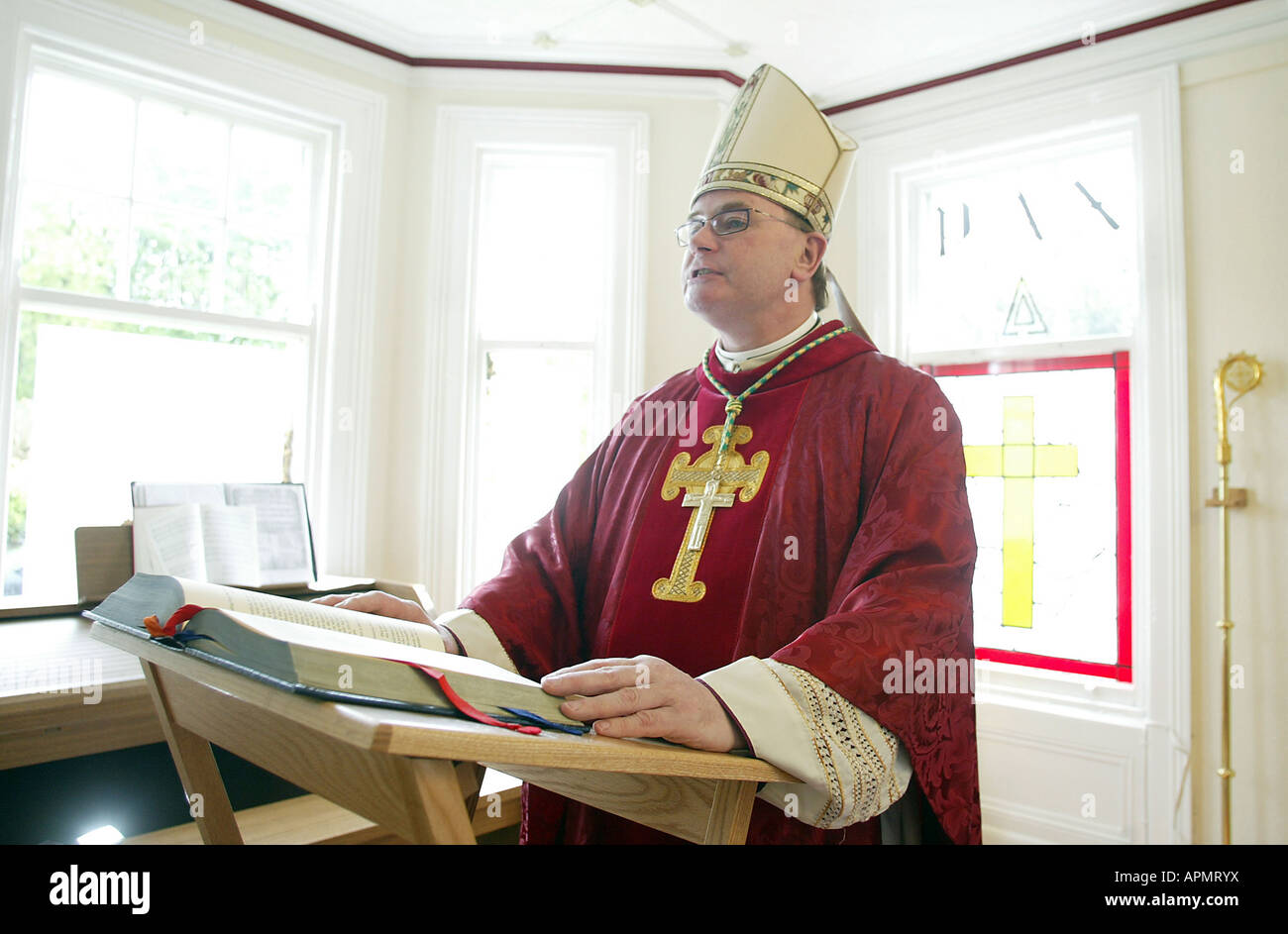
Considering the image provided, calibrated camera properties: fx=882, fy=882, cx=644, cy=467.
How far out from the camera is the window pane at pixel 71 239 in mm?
3051

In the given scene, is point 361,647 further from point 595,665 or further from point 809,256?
point 809,256

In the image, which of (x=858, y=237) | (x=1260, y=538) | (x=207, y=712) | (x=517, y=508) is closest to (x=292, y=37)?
(x=517, y=508)

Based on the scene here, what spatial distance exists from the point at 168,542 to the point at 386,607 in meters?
1.73

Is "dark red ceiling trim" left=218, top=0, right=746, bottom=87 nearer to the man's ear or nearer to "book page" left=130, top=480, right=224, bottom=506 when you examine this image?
"book page" left=130, top=480, right=224, bottom=506

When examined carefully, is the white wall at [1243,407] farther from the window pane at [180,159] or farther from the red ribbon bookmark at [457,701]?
the window pane at [180,159]

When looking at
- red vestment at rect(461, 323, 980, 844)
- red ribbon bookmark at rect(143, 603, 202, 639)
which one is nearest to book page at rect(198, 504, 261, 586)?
red vestment at rect(461, 323, 980, 844)

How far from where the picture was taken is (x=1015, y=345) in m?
3.84

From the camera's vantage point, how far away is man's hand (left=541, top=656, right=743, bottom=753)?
2.61 feet

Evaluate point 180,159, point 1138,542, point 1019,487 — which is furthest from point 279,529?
point 1138,542

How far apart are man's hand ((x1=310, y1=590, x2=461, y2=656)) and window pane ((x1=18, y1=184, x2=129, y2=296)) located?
2.64 meters
